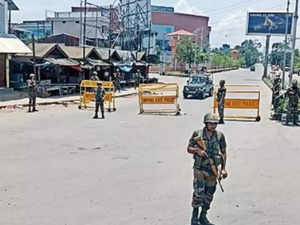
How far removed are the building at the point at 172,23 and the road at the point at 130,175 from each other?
325 ft

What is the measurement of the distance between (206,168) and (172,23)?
123 metres

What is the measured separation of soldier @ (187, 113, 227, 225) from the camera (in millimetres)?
6555

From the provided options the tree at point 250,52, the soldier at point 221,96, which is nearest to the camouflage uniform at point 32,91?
the soldier at point 221,96

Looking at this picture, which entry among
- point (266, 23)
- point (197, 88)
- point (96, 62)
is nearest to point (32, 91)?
point (197, 88)

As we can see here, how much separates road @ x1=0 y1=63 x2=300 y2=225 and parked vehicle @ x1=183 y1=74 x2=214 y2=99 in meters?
15.3

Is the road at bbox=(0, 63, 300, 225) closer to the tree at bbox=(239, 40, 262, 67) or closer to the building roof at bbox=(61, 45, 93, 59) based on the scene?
the building roof at bbox=(61, 45, 93, 59)

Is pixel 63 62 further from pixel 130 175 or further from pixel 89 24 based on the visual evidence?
pixel 89 24

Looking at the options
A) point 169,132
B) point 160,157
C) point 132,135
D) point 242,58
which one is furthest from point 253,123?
point 242,58

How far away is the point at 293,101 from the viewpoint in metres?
19.6

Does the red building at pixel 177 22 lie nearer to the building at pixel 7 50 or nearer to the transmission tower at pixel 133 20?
the transmission tower at pixel 133 20

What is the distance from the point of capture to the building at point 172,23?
11926cm

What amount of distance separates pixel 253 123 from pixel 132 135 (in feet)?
21.7

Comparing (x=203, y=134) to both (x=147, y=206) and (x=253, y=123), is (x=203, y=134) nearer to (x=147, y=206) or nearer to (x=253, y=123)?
(x=147, y=206)

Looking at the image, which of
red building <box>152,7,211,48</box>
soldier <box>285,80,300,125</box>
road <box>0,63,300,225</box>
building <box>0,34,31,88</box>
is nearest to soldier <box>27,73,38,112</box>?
road <box>0,63,300,225</box>
